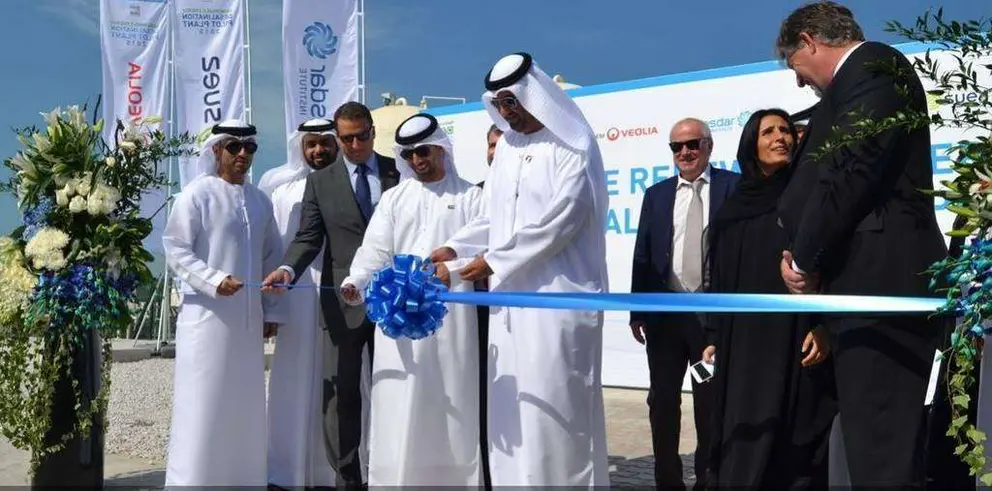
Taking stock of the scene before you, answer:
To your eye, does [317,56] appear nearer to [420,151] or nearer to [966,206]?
[420,151]

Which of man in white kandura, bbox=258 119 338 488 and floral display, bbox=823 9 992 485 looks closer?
floral display, bbox=823 9 992 485

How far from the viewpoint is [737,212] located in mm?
4406

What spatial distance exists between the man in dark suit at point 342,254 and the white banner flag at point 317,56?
9751mm

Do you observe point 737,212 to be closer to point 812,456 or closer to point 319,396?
point 812,456

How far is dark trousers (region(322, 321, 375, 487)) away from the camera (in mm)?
5605

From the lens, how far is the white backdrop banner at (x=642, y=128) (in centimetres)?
914

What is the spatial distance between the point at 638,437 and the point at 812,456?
13.0 feet

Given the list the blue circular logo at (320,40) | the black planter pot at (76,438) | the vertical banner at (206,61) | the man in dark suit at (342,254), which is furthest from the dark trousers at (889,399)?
the vertical banner at (206,61)

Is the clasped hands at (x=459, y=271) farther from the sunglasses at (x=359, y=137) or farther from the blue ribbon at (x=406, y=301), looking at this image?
the sunglasses at (x=359, y=137)

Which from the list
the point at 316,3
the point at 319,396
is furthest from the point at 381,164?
the point at 316,3

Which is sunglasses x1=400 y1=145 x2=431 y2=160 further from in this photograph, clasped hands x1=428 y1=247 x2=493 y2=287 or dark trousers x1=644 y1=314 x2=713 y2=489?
dark trousers x1=644 y1=314 x2=713 y2=489

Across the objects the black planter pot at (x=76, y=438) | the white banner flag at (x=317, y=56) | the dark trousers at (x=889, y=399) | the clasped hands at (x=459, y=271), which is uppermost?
the white banner flag at (x=317, y=56)

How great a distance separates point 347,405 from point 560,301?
84.9 inches

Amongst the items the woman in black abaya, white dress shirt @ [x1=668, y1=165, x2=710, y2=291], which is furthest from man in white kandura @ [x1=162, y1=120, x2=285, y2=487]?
the woman in black abaya
